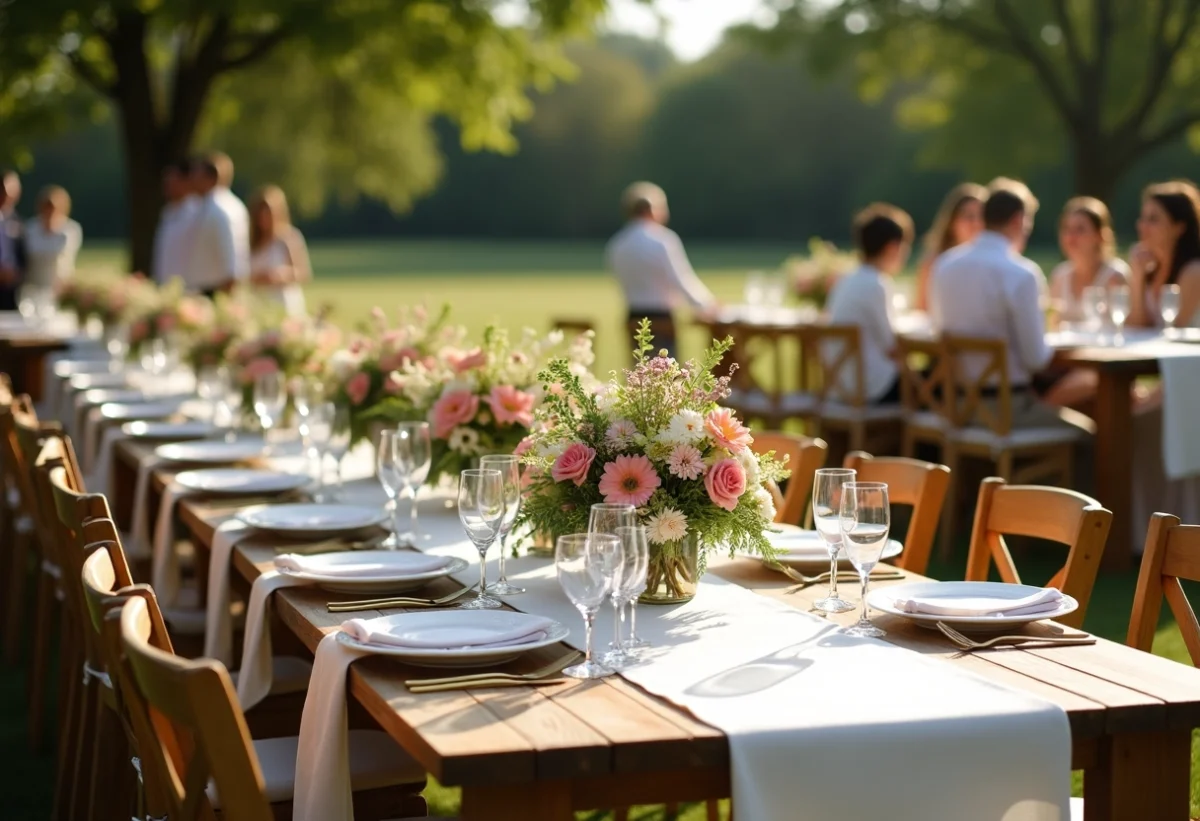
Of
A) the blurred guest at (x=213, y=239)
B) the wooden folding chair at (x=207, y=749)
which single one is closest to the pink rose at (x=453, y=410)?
the wooden folding chair at (x=207, y=749)

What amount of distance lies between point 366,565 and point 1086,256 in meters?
6.36

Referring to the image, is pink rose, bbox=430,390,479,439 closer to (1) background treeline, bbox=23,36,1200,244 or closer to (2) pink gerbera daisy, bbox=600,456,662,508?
(2) pink gerbera daisy, bbox=600,456,662,508

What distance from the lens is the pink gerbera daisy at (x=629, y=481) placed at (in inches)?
111

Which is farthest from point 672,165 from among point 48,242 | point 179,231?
point 179,231

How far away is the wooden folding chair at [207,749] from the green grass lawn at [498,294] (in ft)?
3.51

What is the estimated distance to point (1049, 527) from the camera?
3.38 m

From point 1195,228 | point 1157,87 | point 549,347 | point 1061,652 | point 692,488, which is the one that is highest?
point 1157,87

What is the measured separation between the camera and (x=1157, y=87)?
1703 cm

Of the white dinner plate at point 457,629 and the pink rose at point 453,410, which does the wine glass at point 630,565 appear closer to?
the white dinner plate at point 457,629

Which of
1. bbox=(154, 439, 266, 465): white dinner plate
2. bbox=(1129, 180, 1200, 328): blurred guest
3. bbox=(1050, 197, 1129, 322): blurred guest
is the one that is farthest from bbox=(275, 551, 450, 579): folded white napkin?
bbox=(1050, 197, 1129, 322): blurred guest

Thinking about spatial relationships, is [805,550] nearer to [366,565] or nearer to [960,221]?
[366,565]

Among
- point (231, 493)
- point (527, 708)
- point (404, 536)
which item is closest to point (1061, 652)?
point (527, 708)

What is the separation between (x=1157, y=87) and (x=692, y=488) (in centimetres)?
1577

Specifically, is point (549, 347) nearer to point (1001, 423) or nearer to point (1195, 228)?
point (1001, 423)
